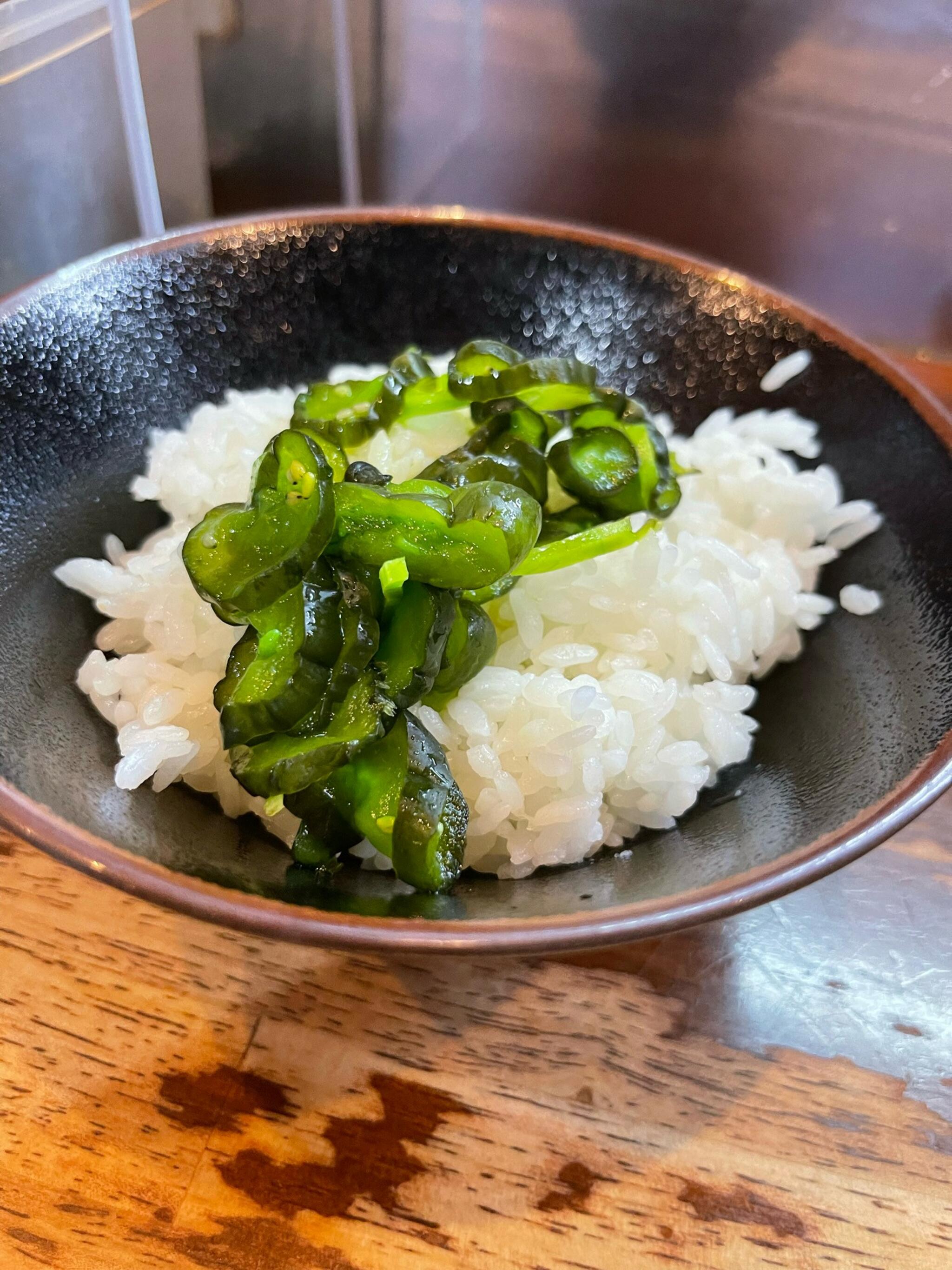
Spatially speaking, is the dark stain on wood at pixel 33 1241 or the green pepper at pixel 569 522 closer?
the dark stain on wood at pixel 33 1241

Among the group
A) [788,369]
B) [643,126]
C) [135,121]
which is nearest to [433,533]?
[788,369]

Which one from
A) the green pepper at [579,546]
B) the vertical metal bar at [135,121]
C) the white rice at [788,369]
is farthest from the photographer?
the vertical metal bar at [135,121]

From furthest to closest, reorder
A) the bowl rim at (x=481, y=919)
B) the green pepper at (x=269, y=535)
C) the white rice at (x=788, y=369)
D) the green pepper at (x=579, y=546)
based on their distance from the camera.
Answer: the white rice at (x=788, y=369), the green pepper at (x=579, y=546), the green pepper at (x=269, y=535), the bowl rim at (x=481, y=919)

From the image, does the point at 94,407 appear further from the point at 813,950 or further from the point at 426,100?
the point at 426,100

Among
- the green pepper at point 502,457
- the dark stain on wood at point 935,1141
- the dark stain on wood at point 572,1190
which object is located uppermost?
the green pepper at point 502,457

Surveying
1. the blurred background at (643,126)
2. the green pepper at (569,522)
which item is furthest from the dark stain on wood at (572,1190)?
the blurred background at (643,126)

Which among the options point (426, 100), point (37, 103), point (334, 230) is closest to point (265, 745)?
point (334, 230)

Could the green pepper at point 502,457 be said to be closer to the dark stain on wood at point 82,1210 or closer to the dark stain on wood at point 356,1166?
the dark stain on wood at point 356,1166

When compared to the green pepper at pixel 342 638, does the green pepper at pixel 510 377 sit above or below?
above

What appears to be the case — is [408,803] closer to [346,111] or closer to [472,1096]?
[472,1096]
